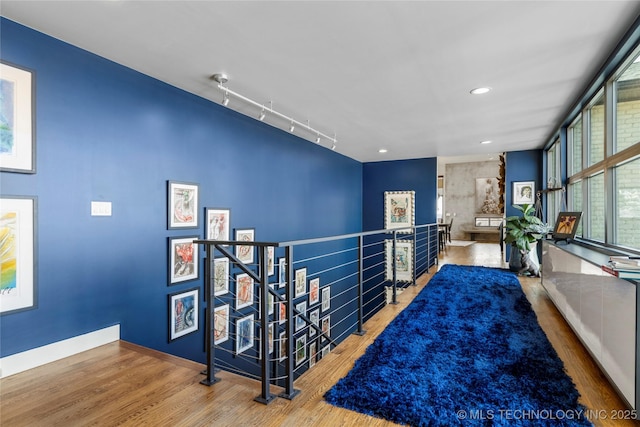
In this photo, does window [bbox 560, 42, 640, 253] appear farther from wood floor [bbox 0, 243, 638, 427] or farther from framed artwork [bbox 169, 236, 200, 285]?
framed artwork [bbox 169, 236, 200, 285]

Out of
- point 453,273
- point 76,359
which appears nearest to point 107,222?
point 76,359

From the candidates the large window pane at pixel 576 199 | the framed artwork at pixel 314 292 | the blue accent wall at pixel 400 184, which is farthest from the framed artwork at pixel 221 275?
the blue accent wall at pixel 400 184

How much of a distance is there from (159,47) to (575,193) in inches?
187

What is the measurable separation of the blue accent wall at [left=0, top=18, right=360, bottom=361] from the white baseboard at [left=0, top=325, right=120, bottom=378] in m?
0.04

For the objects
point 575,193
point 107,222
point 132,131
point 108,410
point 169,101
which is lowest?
point 108,410

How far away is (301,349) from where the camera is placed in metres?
5.27

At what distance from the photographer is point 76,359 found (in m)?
2.28

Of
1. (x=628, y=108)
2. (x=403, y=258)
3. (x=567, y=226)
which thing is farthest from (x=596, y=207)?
(x=403, y=258)

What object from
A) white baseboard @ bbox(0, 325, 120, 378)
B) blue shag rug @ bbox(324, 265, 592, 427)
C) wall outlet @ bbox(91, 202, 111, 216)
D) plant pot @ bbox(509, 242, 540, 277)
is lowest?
blue shag rug @ bbox(324, 265, 592, 427)

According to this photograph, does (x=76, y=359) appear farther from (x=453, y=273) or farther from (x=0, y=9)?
(x=453, y=273)

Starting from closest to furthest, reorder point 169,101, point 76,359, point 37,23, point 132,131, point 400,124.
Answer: point 37,23 < point 76,359 < point 132,131 < point 169,101 < point 400,124

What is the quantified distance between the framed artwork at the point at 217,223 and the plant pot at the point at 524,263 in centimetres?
454

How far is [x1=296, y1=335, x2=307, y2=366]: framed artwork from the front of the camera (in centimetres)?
521

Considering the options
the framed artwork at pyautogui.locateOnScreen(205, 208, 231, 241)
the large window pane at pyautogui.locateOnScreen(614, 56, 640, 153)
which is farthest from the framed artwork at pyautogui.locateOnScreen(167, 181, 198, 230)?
the large window pane at pyautogui.locateOnScreen(614, 56, 640, 153)
